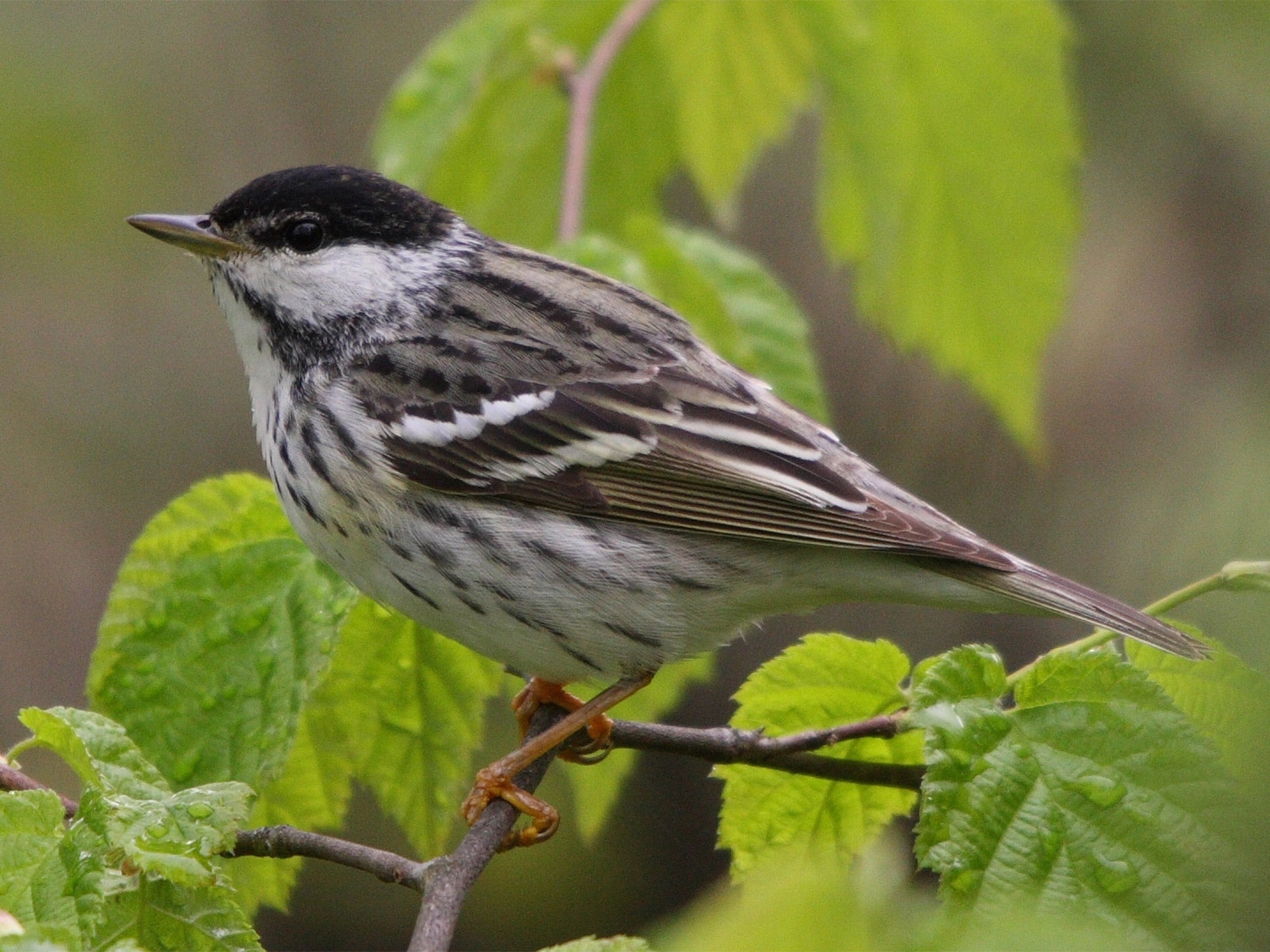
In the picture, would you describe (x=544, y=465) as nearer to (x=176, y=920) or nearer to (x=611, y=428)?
(x=611, y=428)

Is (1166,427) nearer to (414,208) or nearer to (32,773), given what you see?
(414,208)

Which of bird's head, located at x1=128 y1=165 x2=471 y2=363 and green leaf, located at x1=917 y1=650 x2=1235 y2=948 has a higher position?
bird's head, located at x1=128 y1=165 x2=471 y2=363

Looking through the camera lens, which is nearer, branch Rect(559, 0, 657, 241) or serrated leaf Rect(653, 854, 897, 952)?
serrated leaf Rect(653, 854, 897, 952)

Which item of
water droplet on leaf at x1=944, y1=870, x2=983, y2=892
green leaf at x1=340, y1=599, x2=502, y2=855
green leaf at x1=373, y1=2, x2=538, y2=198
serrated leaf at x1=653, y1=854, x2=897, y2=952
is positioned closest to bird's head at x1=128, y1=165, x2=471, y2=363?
green leaf at x1=373, y1=2, x2=538, y2=198

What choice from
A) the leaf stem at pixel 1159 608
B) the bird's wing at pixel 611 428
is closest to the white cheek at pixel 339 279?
the bird's wing at pixel 611 428

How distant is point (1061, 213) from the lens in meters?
3.71

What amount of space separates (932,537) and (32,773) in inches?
192

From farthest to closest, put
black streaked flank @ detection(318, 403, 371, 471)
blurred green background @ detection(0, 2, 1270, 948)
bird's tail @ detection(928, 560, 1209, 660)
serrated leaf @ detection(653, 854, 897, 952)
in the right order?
blurred green background @ detection(0, 2, 1270, 948), black streaked flank @ detection(318, 403, 371, 471), bird's tail @ detection(928, 560, 1209, 660), serrated leaf @ detection(653, 854, 897, 952)

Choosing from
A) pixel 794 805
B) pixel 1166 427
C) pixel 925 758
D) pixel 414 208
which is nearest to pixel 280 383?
pixel 414 208

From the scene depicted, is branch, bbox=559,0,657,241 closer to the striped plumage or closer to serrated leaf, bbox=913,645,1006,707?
the striped plumage

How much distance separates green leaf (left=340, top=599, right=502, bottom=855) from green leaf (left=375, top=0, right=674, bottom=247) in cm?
136

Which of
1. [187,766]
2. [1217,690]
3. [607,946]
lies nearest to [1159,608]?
[1217,690]

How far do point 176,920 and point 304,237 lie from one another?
1.75 m

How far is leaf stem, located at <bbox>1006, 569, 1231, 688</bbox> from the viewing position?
211 cm
